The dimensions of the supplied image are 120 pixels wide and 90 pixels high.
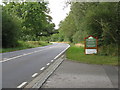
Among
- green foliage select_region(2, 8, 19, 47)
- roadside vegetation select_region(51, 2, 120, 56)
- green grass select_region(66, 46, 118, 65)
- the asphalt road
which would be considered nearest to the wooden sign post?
roadside vegetation select_region(51, 2, 120, 56)

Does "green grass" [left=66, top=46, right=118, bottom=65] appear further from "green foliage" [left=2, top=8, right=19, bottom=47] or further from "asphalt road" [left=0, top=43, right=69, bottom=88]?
"green foliage" [left=2, top=8, right=19, bottom=47]

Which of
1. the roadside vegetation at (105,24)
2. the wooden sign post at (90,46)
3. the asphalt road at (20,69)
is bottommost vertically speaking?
the asphalt road at (20,69)

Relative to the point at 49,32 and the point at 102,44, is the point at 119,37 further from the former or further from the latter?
the point at 49,32

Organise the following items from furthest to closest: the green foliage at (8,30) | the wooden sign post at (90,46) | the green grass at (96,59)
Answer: the green foliage at (8,30) → the wooden sign post at (90,46) → the green grass at (96,59)

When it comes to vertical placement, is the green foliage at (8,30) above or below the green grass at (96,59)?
above

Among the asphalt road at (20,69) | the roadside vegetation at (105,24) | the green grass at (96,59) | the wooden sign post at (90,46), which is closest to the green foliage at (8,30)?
the roadside vegetation at (105,24)

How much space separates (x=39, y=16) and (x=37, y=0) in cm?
411

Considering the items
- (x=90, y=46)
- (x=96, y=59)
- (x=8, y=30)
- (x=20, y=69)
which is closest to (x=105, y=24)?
(x=96, y=59)

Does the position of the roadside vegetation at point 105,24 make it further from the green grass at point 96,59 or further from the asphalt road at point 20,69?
the asphalt road at point 20,69

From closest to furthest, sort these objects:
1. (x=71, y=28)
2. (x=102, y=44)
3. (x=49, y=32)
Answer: (x=102, y=44) < (x=71, y=28) < (x=49, y=32)

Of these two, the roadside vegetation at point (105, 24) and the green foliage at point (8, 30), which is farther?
the green foliage at point (8, 30)

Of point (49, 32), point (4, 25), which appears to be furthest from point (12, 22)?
point (49, 32)

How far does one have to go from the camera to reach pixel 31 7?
44562 millimetres

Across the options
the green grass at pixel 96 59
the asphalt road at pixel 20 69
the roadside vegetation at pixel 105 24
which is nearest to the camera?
the asphalt road at pixel 20 69
